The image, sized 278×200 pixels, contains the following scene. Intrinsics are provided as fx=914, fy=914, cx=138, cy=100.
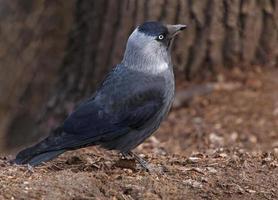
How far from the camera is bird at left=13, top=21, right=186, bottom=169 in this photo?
7004mm

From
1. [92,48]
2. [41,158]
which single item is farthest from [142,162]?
[92,48]

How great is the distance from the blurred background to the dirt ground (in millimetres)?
201

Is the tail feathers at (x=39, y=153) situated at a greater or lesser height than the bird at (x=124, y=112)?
lesser

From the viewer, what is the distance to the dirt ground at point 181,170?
5.94 metres

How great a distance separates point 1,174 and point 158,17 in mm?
3833

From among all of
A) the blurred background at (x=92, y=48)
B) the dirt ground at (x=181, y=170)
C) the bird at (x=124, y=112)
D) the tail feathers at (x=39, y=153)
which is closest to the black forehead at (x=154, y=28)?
the bird at (x=124, y=112)

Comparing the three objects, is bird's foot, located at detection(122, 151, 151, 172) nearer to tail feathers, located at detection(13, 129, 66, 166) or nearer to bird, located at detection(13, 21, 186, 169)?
bird, located at detection(13, 21, 186, 169)

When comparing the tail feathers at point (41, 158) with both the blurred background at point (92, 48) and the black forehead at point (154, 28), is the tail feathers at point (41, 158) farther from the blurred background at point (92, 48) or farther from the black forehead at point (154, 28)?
the blurred background at point (92, 48)

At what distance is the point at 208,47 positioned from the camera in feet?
32.1

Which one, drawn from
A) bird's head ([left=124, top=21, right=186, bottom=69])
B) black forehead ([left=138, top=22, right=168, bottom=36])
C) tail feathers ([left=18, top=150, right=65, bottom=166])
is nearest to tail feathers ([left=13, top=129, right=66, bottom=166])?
tail feathers ([left=18, top=150, right=65, bottom=166])

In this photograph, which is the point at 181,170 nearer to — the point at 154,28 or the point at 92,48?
the point at 154,28

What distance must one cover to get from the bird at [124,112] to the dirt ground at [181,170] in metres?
0.16

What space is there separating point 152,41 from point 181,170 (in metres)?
1.25

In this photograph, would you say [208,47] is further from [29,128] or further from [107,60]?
[29,128]
